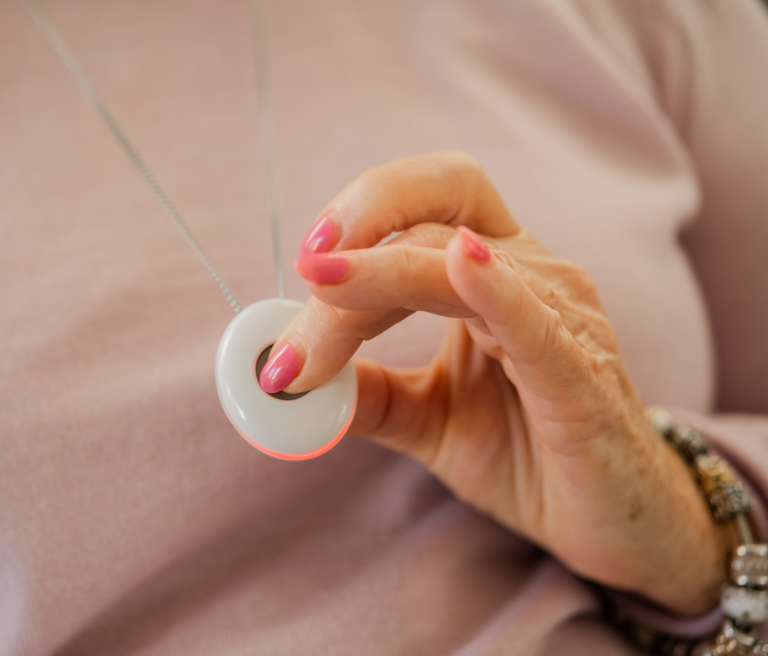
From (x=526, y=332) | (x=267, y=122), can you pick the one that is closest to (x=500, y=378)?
(x=526, y=332)

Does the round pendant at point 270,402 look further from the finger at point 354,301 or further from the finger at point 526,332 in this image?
the finger at point 526,332

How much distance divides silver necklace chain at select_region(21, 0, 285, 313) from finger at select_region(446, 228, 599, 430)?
0.84 feet

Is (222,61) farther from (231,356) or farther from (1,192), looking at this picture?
(231,356)

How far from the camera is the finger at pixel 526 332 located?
11.7 inches

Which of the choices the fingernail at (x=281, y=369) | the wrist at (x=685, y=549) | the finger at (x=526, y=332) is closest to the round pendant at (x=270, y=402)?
the fingernail at (x=281, y=369)

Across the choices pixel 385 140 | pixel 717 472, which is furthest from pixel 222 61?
pixel 717 472

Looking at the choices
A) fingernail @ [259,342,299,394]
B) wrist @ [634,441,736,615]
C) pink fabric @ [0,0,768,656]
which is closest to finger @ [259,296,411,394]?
fingernail @ [259,342,299,394]

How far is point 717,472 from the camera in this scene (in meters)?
0.56

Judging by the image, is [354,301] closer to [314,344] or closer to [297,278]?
[314,344]

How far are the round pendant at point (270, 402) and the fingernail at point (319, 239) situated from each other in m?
0.06

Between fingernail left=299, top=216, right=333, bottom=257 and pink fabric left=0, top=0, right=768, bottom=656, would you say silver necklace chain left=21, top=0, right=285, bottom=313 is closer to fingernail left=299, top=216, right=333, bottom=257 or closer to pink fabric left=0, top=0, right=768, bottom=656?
pink fabric left=0, top=0, right=768, bottom=656

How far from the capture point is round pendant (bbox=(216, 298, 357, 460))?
0.36 metres

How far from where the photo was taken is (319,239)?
14.1 inches

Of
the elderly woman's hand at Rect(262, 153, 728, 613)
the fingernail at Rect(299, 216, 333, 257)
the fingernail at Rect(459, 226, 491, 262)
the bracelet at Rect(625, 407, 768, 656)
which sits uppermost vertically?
the fingernail at Rect(299, 216, 333, 257)
